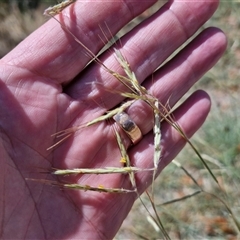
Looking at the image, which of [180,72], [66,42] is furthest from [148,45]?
[66,42]

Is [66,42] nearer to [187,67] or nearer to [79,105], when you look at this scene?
[79,105]

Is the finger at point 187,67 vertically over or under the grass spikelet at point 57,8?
under

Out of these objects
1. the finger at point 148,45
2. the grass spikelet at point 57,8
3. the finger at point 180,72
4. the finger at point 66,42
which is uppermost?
the grass spikelet at point 57,8

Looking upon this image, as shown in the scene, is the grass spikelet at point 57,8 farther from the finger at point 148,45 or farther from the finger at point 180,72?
the finger at point 180,72

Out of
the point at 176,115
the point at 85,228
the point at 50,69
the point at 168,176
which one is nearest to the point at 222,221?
Result: the point at 168,176

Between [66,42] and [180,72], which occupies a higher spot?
[66,42]

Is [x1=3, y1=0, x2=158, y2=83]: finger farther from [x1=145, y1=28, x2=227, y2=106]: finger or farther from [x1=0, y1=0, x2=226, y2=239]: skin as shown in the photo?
[x1=145, y1=28, x2=227, y2=106]: finger

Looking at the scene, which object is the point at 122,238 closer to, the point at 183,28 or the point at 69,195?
the point at 69,195

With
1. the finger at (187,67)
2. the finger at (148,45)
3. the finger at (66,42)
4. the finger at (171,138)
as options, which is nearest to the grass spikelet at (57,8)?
the finger at (66,42)
